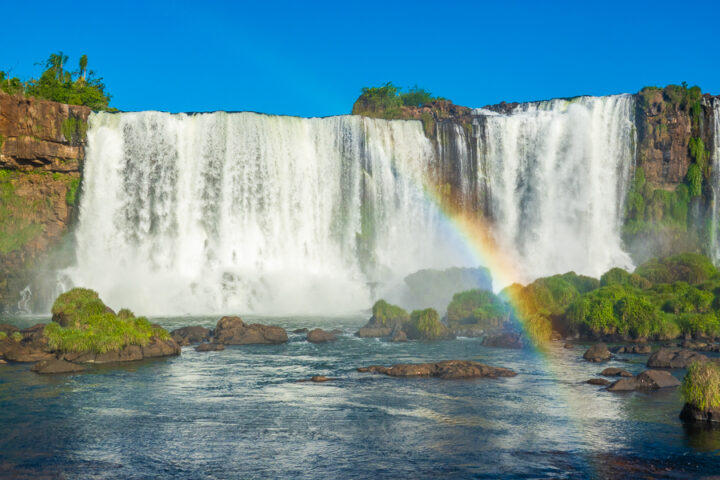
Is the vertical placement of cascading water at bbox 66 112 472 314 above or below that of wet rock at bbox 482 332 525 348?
above

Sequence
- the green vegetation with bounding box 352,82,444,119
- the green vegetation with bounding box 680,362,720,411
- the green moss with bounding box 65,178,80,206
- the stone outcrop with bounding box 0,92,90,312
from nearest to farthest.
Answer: the green vegetation with bounding box 680,362,720,411 → the stone outcrop with bounding box 0,92,90,312 → the green moss with bounding box 65,178,80,206 → the green vegetation with bounding box 352,82,444,119

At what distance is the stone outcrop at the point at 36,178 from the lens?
46.8 meters

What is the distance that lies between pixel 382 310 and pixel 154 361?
42.6ft

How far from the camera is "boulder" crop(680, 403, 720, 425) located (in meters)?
17.6

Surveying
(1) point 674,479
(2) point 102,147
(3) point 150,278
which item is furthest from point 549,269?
(1) point 674,479

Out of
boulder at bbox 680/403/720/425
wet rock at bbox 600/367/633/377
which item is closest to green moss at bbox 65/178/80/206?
wet rock at bbox 600/367/633/377

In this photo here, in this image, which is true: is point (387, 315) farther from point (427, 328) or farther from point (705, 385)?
point (705, 385)

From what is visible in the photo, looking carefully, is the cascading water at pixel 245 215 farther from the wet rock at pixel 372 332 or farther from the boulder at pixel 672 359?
the boulder at pixel 672 359

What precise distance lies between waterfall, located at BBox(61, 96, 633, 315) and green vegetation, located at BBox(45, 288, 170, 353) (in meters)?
13.6

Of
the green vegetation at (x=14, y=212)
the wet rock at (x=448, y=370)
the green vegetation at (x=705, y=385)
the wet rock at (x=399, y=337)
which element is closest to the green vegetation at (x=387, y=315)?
the wet rock at (x=399, y=337)

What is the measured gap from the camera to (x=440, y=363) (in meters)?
24.8

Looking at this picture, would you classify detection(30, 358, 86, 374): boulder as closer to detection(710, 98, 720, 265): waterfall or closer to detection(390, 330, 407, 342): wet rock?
detection(390, 330, 407, 342): wet rock

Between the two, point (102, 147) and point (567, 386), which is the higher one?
point (102, 147)

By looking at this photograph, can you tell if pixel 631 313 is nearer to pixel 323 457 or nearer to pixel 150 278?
pixel 323 457
